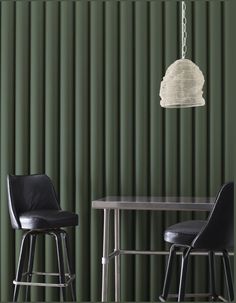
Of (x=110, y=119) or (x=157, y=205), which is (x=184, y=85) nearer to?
(x=157, y=205)

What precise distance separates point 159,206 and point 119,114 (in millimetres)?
1152

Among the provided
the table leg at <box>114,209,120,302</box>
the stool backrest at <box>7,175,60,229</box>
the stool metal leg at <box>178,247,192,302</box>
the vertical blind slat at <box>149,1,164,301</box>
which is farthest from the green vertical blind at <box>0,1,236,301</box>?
the stool metal leg at <box>178,247,192,302</box>

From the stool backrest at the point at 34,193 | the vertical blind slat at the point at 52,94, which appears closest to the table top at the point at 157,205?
the stool backrest at the point at 34,193

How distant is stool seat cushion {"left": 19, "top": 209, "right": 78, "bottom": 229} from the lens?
10.7 feet

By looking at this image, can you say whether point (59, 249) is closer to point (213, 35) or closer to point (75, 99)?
point (75, 99)

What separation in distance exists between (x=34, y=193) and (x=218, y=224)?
162 centimetres

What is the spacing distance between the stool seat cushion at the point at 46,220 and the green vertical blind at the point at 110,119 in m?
0.67

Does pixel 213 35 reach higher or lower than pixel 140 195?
higher

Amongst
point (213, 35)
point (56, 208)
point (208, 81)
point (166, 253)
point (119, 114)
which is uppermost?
point (213, 35)

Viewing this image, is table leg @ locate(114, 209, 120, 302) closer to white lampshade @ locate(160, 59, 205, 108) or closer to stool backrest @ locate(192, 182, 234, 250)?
white lampshade @ locate(160, 59, 205, 108)

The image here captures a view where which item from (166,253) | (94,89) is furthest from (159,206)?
(94,89)

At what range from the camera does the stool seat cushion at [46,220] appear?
10.7 ft

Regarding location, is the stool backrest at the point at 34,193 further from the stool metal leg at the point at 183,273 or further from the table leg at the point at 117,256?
the stool metal leg at the point at 183,273

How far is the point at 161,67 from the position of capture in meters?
4.09
